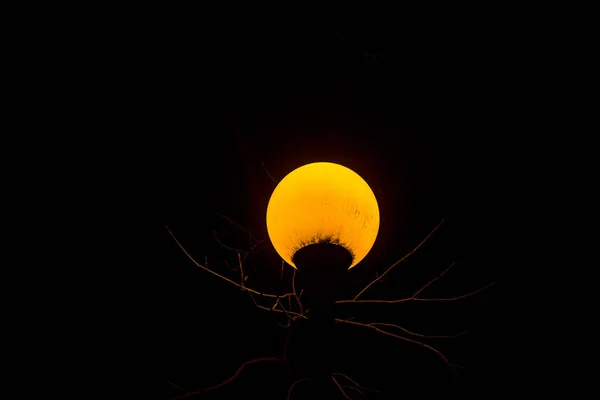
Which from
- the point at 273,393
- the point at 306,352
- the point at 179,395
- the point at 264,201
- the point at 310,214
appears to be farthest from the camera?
the point at 264,201

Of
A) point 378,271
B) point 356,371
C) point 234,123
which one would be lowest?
point 356,371

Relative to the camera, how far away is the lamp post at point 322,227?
2838 millimetres

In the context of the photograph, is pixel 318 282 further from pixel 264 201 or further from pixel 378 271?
pixel 264 201

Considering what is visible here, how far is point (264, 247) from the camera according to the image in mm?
5105

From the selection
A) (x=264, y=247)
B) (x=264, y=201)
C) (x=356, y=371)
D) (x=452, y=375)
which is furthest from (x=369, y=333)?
(x=264, y=201)

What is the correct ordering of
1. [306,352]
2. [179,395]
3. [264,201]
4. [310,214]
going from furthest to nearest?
[264,201]
[179,395]
[310,214]
[306,352]

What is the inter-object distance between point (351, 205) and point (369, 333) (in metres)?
2.43

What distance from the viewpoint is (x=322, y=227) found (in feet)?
9.35

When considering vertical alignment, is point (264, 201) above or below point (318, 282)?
above

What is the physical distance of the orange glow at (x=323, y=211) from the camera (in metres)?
2.84

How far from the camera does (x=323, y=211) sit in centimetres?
283

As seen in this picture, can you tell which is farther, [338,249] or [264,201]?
[264,201]

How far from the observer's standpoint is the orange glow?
284 centimetres

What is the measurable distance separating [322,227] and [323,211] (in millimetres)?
87
